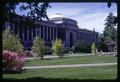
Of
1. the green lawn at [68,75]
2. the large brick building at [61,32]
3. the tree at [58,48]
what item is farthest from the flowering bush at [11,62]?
the large brick building at [61,32]

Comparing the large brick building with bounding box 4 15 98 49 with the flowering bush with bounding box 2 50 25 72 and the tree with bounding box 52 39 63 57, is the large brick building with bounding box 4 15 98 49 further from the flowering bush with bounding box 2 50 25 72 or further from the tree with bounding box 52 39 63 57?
the flowering bush with bounding box 2 50 25 72

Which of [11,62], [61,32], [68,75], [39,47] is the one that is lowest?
[61,32]

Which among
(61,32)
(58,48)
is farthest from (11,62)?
(61,32)

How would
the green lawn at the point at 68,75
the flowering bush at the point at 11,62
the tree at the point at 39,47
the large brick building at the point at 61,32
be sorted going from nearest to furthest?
the green lawn at the point at 68,75
the flowering bush at the point at 11,62
the tree at the point at 39,47
the large brick building at the point at 61,32

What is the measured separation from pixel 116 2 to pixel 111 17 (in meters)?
0.58

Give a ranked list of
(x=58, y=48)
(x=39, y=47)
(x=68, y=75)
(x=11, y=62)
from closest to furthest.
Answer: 1. (x=68, y=75)
2. (x=11, y=62)
3. (x=39, y=47)
4. (x=58, y=48)

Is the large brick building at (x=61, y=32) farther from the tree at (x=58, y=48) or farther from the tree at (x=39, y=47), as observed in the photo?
the tree at (x=39, y=47)

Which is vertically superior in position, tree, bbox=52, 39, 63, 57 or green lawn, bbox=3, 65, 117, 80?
green lawn, bbox=3, 65, 117, 80

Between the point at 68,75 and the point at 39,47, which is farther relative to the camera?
the point at 39,47

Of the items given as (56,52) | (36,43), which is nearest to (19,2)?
(36,43)

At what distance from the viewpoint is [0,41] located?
1262 cm

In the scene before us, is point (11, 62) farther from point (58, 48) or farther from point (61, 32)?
point (61, 32)

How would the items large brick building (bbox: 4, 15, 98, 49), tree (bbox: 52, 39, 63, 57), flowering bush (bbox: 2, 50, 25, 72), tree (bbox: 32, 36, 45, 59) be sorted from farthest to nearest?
1. large brick building (bbox: 4, 15, 98, 49)
2. tree (bbox: 52, 39, 63, 57)
3. tree (bbox: 32, 36, 45, 59)
4. flowering bush (bbox: 2, 50, 25, 72)

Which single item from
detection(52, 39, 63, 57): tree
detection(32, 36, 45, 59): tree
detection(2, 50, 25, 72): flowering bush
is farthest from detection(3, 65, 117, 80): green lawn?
detection(52, 39, 63, 57): tree
